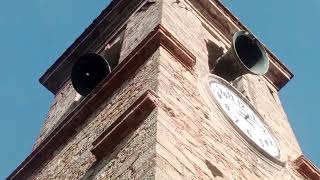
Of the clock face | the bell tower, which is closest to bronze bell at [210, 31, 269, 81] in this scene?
the bell tower

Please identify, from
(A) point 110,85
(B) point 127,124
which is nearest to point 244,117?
(A) point 110,85

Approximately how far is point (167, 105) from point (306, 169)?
255cm

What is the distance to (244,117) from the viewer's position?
25.2ft

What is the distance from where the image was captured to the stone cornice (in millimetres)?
6969

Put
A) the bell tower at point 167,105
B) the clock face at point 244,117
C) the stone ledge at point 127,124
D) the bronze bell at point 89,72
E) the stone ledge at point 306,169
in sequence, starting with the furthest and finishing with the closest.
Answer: the bronze bell at point 89,72
the stone ledge at point 306,169
the clock face at point 244,117
the stone ledge at point 127,124
the bell tower at point 167,105

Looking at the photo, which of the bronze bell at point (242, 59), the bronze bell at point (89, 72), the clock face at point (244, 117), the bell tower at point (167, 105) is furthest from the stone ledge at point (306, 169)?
the bronze bell at point (89, 72)

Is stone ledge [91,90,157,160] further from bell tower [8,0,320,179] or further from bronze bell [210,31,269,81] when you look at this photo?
bronze bell [210,31,269,81]

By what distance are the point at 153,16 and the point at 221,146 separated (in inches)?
120

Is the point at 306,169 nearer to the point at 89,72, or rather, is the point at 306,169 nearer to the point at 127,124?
the point at 127,124

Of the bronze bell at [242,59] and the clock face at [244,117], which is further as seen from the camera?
the bronze bell at [242,59]

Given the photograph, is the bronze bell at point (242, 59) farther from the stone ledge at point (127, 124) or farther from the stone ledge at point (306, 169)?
the stone ledge at point (127, 124)

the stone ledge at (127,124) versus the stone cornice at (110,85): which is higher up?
the stone cornice at (110,85)

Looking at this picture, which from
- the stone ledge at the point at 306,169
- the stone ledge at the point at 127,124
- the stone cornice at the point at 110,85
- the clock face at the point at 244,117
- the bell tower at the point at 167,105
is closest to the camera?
the bell tower at the point at 167,105

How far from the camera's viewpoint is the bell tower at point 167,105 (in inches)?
208
